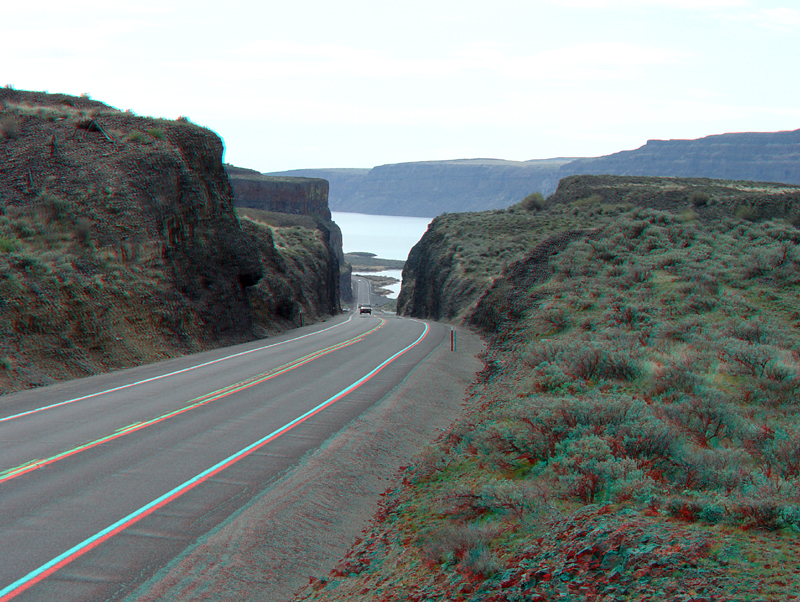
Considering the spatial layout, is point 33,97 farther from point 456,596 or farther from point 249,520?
point 456,596

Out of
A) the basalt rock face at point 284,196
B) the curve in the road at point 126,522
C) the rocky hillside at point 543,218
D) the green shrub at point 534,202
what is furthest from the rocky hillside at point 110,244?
the basalt rock face at point 284,196

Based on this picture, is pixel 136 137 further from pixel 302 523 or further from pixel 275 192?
pixel 275 192

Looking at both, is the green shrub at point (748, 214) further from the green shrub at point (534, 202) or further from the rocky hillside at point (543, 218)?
the green shrub at point (534, 202)

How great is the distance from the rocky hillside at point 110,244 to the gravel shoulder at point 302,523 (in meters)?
10.3

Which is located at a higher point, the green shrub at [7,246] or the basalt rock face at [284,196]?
the basalt rock face at [284,196]

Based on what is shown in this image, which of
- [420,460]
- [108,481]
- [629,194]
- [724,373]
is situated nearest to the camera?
[108,481]

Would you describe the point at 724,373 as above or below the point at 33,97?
below

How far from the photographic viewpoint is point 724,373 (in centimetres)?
1261

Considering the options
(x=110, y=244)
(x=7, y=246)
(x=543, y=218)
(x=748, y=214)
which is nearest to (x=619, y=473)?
(x=7, y=246)

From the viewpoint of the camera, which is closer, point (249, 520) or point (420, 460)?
point (249, 520)

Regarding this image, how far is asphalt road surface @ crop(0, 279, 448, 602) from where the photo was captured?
6887 mm

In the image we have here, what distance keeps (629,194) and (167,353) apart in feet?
153

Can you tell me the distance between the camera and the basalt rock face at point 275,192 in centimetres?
10975

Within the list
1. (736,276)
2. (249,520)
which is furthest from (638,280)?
(249,520)
